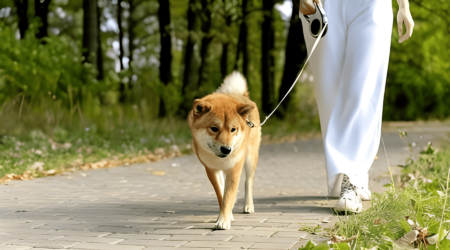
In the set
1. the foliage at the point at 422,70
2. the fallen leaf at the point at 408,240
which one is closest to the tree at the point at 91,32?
the fallen leaf at the point at 408,240

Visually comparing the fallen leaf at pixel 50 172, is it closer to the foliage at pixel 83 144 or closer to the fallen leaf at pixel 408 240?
the foliage at pixel 83 144

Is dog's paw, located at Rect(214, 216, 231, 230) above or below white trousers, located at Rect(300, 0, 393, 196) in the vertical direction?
below

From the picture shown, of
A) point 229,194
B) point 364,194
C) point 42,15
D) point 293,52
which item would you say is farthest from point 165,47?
point 229,194

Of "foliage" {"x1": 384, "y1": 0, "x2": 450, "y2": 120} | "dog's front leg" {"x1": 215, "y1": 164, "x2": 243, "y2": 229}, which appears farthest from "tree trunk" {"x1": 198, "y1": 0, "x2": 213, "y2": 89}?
"dog's front leg" {"x1": 215, "y1": 164, "x2": 243, "y2": 229}

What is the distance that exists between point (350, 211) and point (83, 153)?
5.75 meters

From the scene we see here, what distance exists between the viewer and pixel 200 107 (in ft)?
12.3

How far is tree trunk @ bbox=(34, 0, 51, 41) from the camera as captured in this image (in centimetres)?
1233

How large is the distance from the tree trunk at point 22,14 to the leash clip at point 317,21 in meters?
9.64

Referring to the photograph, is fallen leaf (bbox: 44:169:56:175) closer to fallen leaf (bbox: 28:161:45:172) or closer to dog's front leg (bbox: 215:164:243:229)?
fallen leaf (bbox: 28:161:45:172)

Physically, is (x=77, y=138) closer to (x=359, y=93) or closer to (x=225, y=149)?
(x=359, y=93)

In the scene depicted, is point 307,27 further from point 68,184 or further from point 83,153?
point 83,153

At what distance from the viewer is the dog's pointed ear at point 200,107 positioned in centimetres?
372

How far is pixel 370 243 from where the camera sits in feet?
10.4

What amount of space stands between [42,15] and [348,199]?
1044cm
